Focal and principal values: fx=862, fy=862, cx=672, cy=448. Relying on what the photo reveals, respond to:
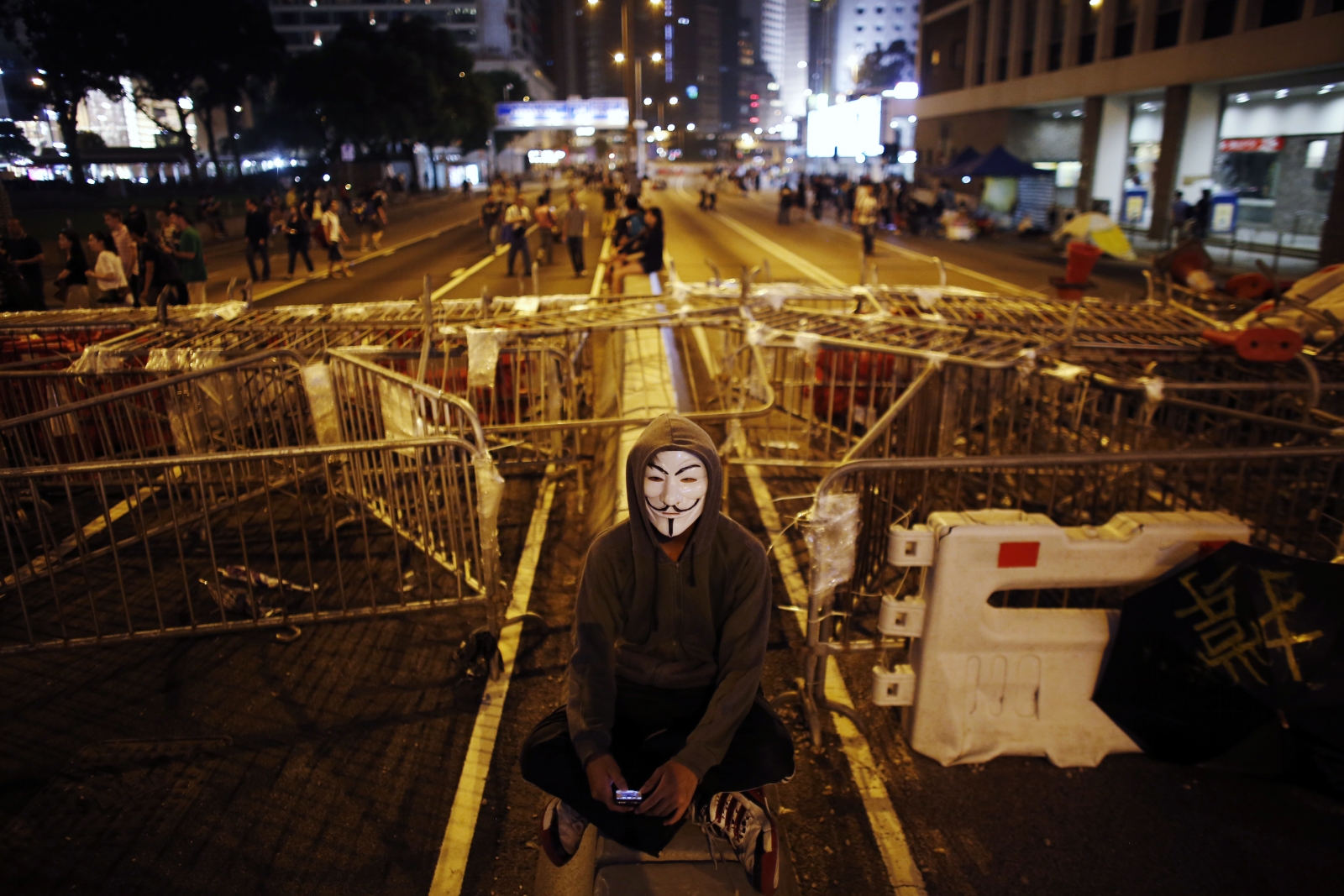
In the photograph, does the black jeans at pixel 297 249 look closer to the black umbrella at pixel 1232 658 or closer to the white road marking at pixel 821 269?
the white road marking at pixel 821 269

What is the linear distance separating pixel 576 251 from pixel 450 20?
451 feet

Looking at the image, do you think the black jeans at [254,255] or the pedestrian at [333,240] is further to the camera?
the pedestrian at [333,240]

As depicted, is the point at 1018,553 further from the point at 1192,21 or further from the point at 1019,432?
the point at 1192,21

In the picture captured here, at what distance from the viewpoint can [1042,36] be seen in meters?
37.3

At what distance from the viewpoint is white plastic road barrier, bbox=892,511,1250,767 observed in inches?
155

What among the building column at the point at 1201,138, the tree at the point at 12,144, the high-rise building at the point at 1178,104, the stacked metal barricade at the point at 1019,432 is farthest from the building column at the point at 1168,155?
the tree at the point at 12,144

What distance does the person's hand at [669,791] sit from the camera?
2604 millimetres

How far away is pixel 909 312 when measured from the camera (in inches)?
371

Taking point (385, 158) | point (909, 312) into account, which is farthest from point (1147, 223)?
point (385, 158)

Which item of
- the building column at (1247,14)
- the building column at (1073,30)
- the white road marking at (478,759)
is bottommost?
the white road marking at (478,759)

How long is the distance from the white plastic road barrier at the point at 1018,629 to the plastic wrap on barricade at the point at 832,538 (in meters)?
0.27

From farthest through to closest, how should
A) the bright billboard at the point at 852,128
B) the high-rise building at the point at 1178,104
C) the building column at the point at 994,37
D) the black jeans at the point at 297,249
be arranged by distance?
the bright billboard at the point at 852,128 < the building column at the point at 994,37 < the high-rise building at the point at 1178,104 < the black jeans at the point at 297,249

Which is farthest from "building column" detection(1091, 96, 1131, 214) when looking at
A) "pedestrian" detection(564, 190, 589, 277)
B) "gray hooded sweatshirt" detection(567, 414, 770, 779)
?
"gray hooded sweatshirt" detection(567, 414, 770, 779)

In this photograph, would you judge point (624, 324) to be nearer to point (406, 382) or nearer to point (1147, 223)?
point (406, 382)
